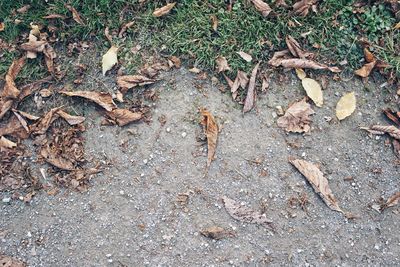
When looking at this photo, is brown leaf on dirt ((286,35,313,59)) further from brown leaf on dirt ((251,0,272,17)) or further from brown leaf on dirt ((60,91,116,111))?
brown leaf on dirt ((60,91,116,111))

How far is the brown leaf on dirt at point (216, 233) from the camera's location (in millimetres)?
2959

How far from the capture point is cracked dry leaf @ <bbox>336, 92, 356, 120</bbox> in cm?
320

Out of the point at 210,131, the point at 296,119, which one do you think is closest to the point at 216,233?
the point at 210,131

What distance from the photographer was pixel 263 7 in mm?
3314

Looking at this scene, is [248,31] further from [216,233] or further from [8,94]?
[8,94]

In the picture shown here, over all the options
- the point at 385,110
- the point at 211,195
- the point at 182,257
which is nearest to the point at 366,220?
the point at 385,110

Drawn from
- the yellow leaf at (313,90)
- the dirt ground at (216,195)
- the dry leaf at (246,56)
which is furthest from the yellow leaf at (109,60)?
the yellow leaf at (313,90)

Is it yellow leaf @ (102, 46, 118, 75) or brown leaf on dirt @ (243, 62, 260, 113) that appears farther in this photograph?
yellow leaf @ (102, 46, 118, 75)

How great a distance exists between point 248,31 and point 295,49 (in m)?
0.34

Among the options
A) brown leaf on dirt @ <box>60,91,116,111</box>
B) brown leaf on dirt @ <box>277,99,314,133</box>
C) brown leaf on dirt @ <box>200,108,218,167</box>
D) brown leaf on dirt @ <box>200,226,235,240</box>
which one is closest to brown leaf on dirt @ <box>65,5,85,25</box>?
brown leaf on dirt @ <box>60,91,116,111</box>

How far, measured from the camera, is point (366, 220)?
9.92 feet

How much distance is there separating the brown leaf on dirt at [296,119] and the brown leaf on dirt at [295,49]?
0.37 metres

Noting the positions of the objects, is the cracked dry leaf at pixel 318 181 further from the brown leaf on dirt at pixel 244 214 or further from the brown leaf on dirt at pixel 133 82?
the brown leaf on dirt at pixel 133 82

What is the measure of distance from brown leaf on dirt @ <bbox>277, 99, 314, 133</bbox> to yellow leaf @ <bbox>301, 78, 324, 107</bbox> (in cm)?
9
